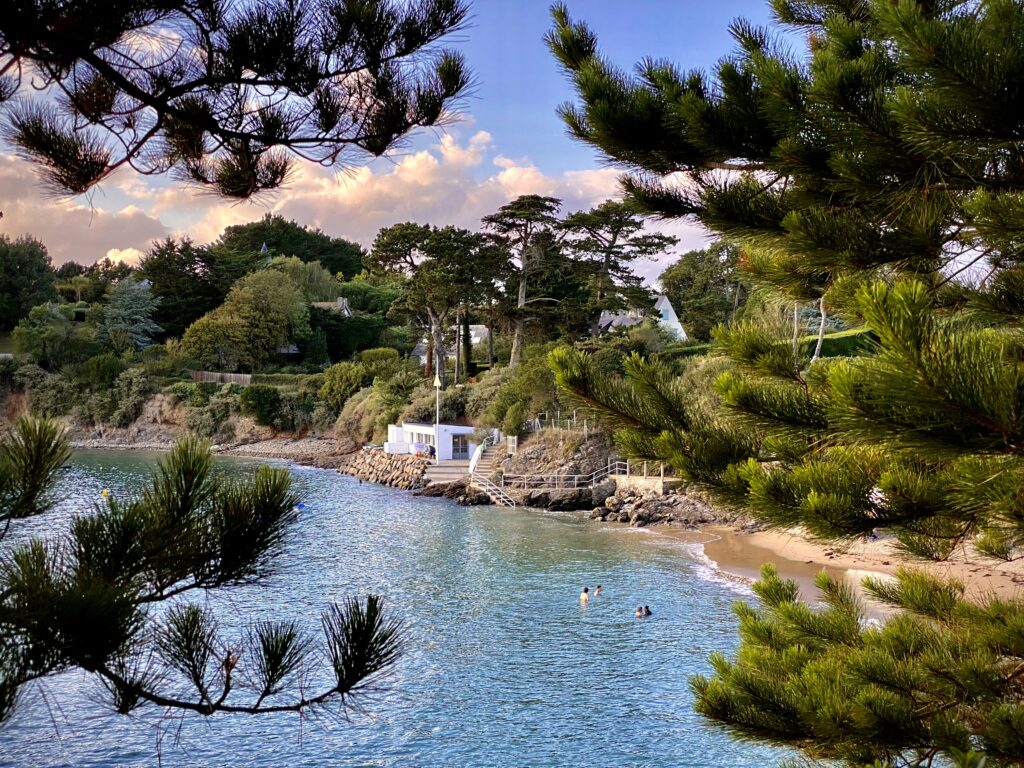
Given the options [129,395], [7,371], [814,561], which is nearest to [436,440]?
[814,561]

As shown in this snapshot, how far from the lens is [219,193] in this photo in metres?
3.55

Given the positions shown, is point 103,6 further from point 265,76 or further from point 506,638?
point 506,638

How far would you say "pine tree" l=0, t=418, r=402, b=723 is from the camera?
211 centimetres

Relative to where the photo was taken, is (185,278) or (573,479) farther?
(185,278)

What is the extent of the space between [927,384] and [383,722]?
886 centimetres

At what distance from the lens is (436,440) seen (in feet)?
91.4

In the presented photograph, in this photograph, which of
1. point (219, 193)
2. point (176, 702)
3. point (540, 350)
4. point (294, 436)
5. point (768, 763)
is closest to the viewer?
point (176, 702)

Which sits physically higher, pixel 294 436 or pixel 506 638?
pixel 294 436

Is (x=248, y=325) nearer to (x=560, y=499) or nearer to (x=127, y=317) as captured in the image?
(x=127, y=317)

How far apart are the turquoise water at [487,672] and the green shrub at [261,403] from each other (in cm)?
1959

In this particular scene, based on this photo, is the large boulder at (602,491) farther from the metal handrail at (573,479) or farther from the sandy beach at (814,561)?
the sandy beach at (814,561)

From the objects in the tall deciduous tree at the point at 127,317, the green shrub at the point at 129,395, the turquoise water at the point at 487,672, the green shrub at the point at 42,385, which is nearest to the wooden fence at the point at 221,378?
the green shrub at the point at 129,395

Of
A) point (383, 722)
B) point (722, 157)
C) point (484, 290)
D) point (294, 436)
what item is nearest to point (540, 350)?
point (484, 290)

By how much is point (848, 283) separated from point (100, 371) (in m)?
39.6
